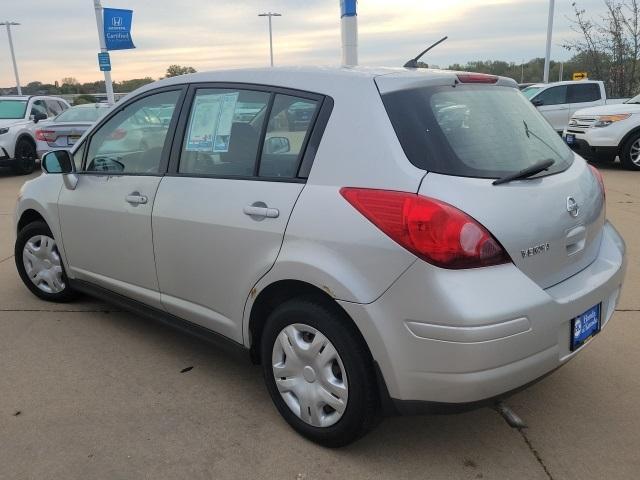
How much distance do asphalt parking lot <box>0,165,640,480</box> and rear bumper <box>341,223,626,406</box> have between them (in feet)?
1.58

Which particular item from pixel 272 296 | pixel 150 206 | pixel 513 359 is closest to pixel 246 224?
pixel 272 296

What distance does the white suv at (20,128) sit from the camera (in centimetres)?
1207

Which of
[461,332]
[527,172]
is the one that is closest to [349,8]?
[527,172]

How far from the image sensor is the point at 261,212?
2.58 metres

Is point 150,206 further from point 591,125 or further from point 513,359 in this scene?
point 591,125

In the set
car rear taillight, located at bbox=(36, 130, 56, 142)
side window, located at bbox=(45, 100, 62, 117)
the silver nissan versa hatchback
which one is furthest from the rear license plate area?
side window, located at bbox=(45, 100, 62, 117)

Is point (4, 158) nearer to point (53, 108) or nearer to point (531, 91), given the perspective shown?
point (53, 108)

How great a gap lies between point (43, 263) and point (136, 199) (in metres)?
1.57

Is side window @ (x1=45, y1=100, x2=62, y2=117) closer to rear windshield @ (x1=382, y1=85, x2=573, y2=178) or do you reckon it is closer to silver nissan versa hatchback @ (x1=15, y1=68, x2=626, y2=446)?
silver nissan versa hatchback @ (x1=15, y1=68, x2=626, y2=446)

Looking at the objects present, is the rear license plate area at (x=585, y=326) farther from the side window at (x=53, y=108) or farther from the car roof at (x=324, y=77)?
the side window at (x=53, y=108)

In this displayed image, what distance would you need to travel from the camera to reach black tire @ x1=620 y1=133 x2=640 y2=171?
35.0 ft

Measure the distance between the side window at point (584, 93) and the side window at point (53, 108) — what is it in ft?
41.5

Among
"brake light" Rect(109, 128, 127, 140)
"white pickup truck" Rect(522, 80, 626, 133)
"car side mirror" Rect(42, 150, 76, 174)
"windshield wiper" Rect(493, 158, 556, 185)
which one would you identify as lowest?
"white pickup truck" Rect(522, 80, 626, 133)

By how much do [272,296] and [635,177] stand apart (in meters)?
9.48
